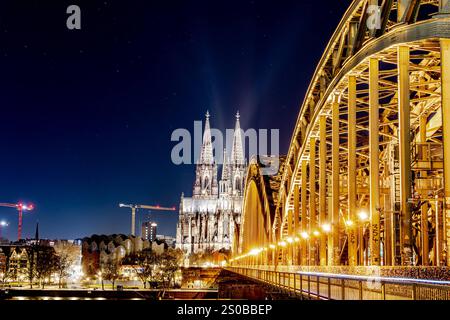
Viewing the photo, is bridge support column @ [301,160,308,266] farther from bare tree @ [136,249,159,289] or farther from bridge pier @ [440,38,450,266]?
bare tree @ [136,249,159,289]

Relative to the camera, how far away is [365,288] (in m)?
16.5

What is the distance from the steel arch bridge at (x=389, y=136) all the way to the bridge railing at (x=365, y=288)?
11.3ft

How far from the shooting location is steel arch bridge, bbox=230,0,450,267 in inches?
912

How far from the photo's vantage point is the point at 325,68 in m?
39.2

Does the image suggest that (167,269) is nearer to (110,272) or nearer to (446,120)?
(110,272)

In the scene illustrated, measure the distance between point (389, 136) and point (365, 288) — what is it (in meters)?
20.8

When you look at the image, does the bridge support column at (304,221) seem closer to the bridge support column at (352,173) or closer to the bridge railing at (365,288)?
the bridge support column at (352,173)

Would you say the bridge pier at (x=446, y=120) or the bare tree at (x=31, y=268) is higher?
the bridge pier at (x=446, y=120)

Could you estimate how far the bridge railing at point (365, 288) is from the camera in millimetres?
13172

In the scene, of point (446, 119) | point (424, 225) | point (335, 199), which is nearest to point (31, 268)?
point (335, 199)

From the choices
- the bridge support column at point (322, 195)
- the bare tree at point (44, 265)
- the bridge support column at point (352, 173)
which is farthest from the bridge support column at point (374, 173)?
the bare tree at point (44, 265)
